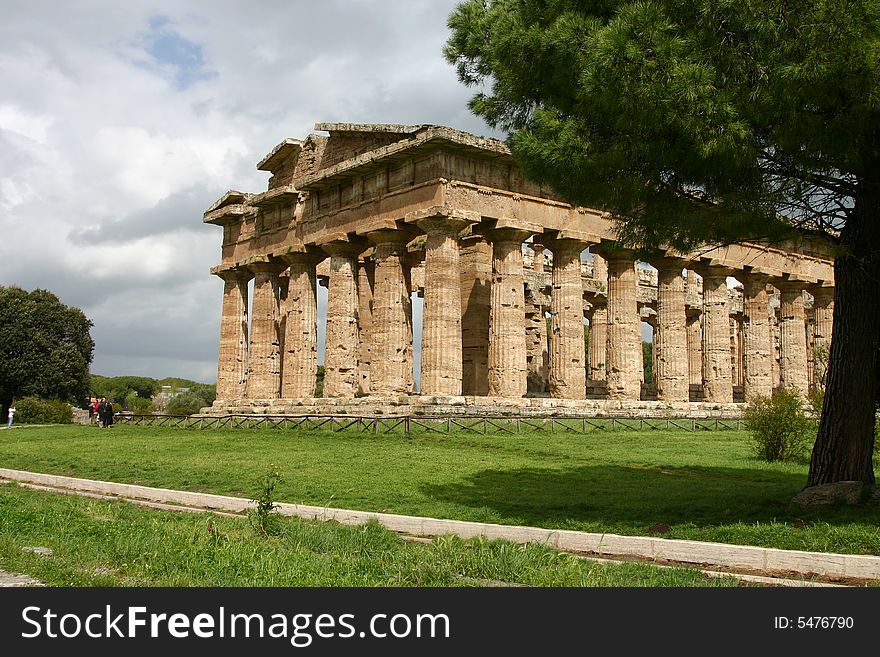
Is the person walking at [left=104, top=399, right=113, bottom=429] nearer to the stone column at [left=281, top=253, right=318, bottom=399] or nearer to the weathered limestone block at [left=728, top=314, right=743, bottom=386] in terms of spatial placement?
the stone column at [left=281, top=253, right=318, bottom=399]

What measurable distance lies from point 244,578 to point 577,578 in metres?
2.77

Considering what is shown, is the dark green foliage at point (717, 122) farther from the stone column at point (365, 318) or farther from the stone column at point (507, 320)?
the stone column at point (365, 318)

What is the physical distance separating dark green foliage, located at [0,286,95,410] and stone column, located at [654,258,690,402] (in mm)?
40057

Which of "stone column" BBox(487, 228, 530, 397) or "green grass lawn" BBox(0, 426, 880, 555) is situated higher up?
"stone column" BBox(487, 228, 530, 397)

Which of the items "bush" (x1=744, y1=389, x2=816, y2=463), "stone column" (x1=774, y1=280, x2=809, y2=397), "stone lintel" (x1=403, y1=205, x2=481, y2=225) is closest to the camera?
"bush" (x1=744, y1=389, x2=816, y2=463)

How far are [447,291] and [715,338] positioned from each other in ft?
45.8

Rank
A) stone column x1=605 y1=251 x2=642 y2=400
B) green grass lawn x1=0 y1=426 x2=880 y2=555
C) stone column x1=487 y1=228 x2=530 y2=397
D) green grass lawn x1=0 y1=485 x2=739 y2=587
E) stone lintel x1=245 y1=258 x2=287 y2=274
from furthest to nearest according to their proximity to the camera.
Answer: stone lintel x1=245 y1=258 x2=287 y2=274 → stone column x1=605 y1=251 x2=642 y2=400 → stone column x1=487 y1=228 x2=530 y2=397 → green grass lawn x1=0 y1=426 x2=880 y2=555 → green grass lawn x1=0 y1=485 x2=739 y2=587

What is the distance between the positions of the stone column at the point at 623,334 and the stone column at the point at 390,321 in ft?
25.0

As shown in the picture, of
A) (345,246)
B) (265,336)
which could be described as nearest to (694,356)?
(345,246)

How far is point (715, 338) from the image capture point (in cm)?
3528

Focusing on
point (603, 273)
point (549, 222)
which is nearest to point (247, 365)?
point (549, 222)

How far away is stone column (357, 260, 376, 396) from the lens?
112ft

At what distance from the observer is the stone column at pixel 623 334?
31188 mm

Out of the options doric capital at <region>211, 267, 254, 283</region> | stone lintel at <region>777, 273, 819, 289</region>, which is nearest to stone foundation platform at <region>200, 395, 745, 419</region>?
doric capital at <region>211, 267, 254, 283</region>
